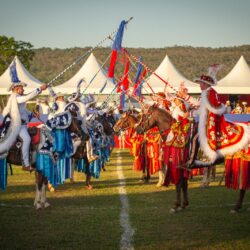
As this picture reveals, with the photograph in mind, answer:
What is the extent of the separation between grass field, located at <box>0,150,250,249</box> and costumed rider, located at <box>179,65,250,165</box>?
3.92 ft

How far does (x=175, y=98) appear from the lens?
15.5m

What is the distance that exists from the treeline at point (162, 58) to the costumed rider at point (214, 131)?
369ft

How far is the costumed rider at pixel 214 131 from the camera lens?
1355 cm

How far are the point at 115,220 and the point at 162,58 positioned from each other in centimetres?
13129

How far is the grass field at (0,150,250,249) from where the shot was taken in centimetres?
1055

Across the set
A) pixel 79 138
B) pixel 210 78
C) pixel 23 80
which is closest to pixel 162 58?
pixel 23 80

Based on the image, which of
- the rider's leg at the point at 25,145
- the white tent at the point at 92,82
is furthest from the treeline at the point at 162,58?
the rider's leg at the point at 25,145

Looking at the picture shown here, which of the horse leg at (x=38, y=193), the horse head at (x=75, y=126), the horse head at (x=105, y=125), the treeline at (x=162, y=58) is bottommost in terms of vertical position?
the horse leg at (x=38, y=193)

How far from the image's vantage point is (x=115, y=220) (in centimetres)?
1276

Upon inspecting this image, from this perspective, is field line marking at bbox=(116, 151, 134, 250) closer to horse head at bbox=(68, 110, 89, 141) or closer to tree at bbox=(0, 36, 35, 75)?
horse head at bbox=(68, 110, 89, 141)

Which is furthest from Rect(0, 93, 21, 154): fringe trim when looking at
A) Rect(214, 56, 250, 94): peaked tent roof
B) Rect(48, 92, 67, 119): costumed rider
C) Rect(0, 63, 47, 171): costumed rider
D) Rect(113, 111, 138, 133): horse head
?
Rect(214, 56, 250, 94): peaked tent roof

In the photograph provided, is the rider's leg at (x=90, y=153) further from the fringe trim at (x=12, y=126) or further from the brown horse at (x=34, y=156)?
the fringe trim at (x=12, y=126)

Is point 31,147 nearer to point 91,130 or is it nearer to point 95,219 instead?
point 95,219

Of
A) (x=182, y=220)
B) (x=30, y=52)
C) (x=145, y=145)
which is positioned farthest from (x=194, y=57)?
(x=182, y=220)
